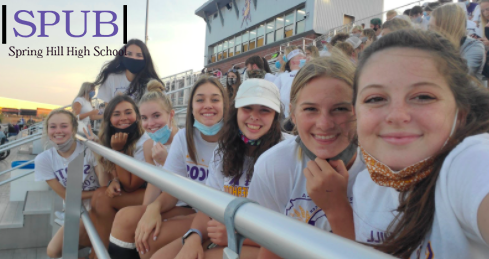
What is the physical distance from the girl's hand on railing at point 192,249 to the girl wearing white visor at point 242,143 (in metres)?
0.05

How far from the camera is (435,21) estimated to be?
92.0 inches

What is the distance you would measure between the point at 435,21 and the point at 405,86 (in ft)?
6.36

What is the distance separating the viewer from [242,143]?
2.00 m

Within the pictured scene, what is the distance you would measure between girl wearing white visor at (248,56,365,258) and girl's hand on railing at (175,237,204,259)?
20.9 inches

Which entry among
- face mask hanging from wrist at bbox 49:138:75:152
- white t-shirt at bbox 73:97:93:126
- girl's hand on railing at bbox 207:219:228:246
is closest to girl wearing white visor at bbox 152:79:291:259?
girl's hand on railing at bbox 207:219:228:246

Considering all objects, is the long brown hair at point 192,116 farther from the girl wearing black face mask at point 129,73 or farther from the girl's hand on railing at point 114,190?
the girl wearing black face mask at point 129,73

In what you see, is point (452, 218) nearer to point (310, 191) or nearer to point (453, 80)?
point (453, 80)

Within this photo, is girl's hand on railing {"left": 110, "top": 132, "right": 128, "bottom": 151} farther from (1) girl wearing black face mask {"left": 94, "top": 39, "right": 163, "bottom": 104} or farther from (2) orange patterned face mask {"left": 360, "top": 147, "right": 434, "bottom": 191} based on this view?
(2) orange patterned face mask {"left": 360, "top": 147, "right": 434, "bottom": 191}

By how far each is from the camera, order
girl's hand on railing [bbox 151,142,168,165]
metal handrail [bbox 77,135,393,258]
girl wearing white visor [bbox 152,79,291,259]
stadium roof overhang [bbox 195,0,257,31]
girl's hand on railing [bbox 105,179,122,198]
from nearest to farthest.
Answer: metal handrail [bbox 77,135,393,258], girl wearing white visor [bbox 152,79,291,259], girl's hand on railing [bbox 151,142,168,165], girl's hand on railing [bbox 105,179,122,198], stadium roof overhang [bbox 195,0,257,31]

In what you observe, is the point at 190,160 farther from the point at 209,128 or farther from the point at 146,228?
the point at 146,228

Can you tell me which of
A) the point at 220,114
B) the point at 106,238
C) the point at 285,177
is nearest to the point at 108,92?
the point at 106,238

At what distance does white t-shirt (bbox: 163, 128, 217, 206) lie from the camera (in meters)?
2.29

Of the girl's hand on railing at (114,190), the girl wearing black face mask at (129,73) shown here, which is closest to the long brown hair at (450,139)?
the girl's hand on railing at (114,190)

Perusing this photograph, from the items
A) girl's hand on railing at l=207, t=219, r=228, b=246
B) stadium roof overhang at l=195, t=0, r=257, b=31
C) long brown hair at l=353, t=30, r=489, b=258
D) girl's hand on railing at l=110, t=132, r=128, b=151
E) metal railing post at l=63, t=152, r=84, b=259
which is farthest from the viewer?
stadium roof overhang at l=195, t=0, r=257, b=31
